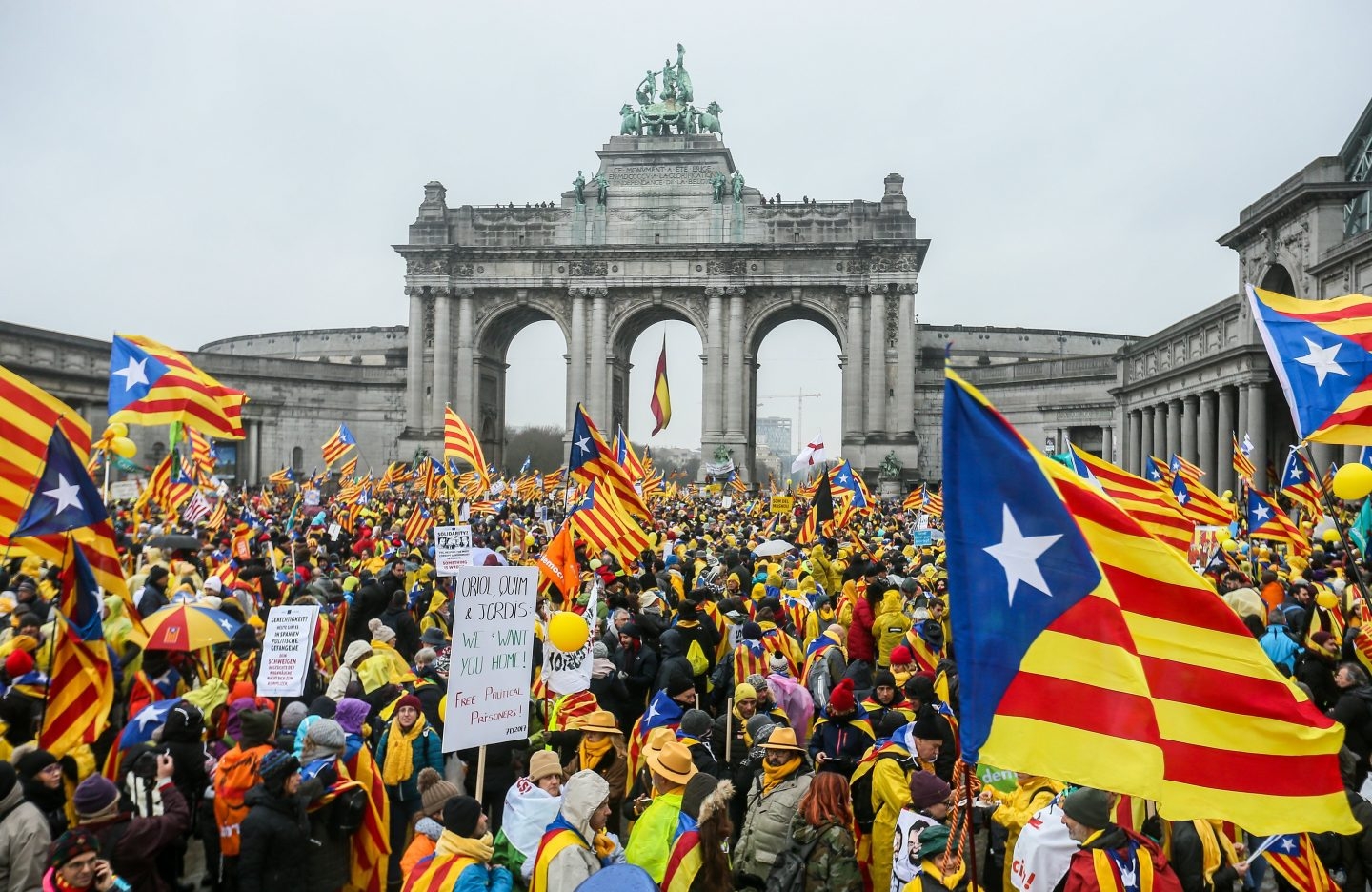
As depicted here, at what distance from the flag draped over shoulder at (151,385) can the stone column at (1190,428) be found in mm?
40126

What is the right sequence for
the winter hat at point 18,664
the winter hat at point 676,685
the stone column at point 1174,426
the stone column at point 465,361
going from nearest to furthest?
the winter hat at point 676,685, the winter hat at point 18,664, the stone column at point 1174,426, the stone column at point 465,361

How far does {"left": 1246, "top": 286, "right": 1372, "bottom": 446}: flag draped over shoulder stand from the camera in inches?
367

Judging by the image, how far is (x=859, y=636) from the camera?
12.7 m

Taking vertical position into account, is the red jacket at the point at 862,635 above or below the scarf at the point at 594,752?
above

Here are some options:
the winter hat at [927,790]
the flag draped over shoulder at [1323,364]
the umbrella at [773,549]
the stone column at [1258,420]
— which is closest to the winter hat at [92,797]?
the winter hat at [927,790]

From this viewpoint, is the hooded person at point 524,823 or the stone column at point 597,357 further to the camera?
the stone column at point 597,357

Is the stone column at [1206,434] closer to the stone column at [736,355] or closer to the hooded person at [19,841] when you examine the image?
the stone column at [736,355]

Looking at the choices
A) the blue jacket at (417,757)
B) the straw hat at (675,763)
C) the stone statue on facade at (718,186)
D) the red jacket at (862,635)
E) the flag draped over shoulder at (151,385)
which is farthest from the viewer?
the stone statue on facade at (718,186)

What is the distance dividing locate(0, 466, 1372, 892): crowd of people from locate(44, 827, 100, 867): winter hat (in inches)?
0.5

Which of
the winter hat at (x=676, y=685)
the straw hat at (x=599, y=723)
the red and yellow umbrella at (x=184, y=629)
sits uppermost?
the red and yellow umbrella at (x=184, y=629)

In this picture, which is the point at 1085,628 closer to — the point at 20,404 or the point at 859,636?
the point at 859,636

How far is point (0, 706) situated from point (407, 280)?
62.3m

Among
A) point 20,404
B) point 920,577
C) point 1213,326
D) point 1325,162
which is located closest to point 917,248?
point 1213,326

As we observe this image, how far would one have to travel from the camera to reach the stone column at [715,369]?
66438 mm
